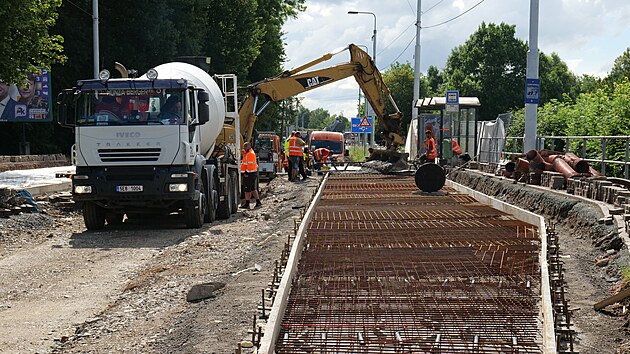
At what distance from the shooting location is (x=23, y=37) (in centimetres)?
1945

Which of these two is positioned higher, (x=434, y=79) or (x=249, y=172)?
(x=434, y=79)

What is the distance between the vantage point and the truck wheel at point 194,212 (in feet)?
53.7

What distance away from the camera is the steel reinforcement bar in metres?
6.68

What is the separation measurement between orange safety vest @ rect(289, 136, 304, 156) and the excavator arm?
3803 mm

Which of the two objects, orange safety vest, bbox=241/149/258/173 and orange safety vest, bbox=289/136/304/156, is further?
orange safety vest, bbox=289/136/304/156

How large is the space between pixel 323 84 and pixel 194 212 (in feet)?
31.3

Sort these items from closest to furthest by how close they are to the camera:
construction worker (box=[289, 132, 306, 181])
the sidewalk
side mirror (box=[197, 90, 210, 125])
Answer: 1. side mirror (box=[197, 90, 210, 125])
2. the sidewalk
3. construction worker (box=[289, 132, 306, 181])

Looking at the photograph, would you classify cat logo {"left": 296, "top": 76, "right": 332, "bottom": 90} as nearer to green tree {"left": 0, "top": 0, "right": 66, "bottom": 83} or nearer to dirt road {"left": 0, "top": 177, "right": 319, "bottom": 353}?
dirt road {"left": 0, "top": 177, "right": 319, "bottom": 353}

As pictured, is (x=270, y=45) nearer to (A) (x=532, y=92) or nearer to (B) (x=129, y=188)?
(A) (x=532, y=92)

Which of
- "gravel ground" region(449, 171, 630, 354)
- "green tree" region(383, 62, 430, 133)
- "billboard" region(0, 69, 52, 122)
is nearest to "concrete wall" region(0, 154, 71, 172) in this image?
"billboard" region(0, 69, 52, 122)

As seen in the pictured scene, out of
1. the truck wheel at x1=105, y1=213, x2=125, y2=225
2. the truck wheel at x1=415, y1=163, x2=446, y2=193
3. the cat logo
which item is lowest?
the truck wheel at x1=105, y1=213, x2=125, y2=225

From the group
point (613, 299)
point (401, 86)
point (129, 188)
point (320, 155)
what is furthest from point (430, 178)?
point (401, 86)

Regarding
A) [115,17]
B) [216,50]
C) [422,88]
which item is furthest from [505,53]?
[115,17]

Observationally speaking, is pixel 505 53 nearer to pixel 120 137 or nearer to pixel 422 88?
pixel 422 88
